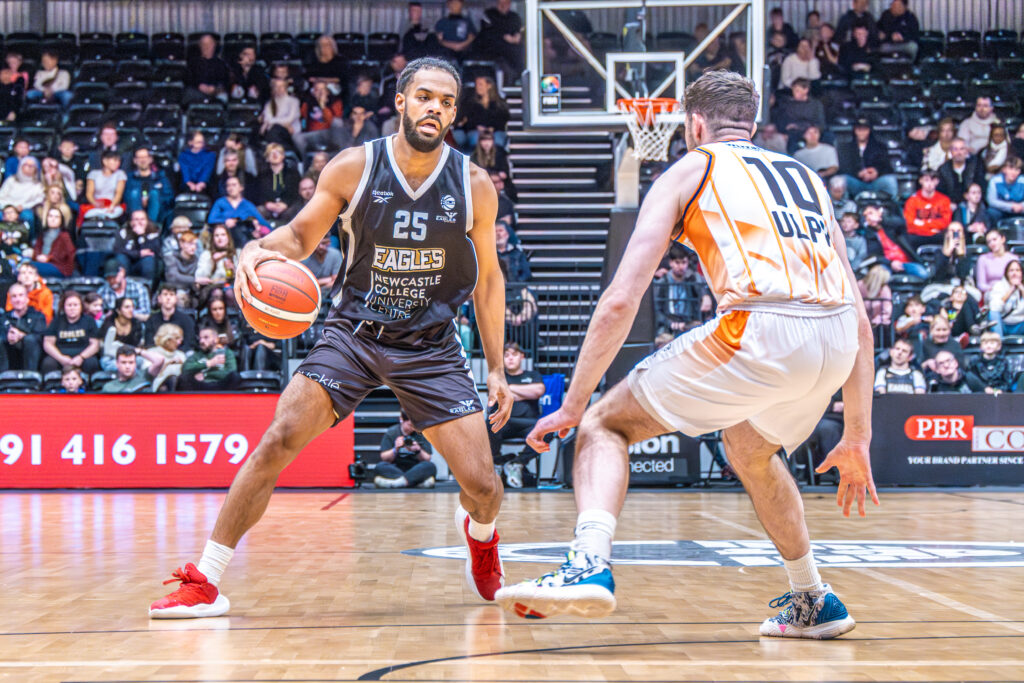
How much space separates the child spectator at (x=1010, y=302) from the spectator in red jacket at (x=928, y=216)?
150 centimetres

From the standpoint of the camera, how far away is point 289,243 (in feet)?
13.5

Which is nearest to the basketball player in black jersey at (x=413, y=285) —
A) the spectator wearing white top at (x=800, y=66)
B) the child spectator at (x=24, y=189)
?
the child spectator at (x=24, y=189)

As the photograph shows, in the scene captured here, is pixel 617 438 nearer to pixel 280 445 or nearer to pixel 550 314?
pixel 280 445

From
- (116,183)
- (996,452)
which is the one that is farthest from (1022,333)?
(116,183)

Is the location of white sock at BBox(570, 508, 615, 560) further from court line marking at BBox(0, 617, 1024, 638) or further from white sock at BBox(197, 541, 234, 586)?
white sock at BBox(197, 541, 234, 586)

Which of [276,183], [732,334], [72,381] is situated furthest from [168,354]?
[732,334]

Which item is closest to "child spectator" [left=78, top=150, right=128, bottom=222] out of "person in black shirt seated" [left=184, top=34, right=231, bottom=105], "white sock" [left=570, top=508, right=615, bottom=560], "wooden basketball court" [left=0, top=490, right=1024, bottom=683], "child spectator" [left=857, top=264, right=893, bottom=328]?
"person in black shirt seated" [left=184, top=34, right=231, bottom=105]

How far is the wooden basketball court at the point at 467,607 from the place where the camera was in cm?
311

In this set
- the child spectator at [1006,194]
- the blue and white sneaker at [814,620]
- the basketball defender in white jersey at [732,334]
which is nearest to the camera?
the basketball defender in white jersey at [732,334]

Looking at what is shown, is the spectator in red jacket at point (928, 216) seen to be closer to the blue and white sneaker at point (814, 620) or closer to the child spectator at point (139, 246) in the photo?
the child spectator at point (139, 246)

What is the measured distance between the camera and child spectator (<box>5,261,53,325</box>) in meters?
11.9

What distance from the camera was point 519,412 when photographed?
10562mm

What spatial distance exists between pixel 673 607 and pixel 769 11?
1556 centimetres

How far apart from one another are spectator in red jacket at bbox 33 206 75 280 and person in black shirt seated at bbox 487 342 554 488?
585cm
